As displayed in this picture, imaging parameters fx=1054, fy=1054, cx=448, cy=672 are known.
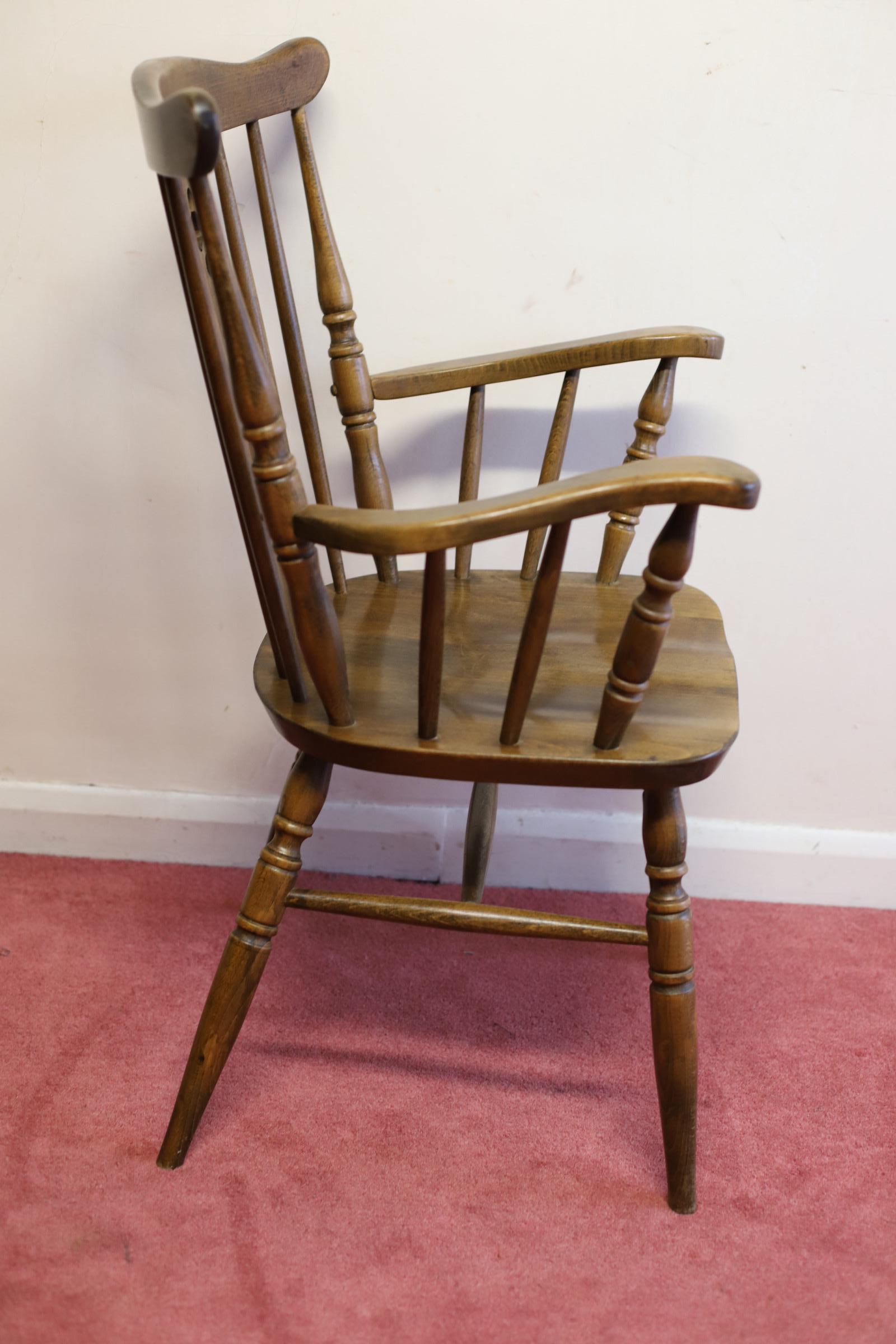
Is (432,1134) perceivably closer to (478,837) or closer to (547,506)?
(478,837)

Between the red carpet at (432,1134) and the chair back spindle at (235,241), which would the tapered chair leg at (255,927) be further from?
the chair back spindle at (235,241)

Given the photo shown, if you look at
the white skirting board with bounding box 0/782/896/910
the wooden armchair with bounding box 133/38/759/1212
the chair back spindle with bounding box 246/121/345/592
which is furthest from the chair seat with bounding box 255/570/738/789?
the white skirting board with bounding box 0/782/896/910

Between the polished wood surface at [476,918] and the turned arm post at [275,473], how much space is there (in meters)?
0.17

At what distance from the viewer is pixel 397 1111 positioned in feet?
3.28

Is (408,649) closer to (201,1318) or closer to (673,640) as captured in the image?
(673,640)

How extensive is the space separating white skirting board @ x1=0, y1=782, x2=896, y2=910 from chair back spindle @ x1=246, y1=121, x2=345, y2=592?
412mm

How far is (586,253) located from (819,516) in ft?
1.28

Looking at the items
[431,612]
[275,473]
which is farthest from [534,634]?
[275,473]

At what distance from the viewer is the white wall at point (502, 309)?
1022 mm

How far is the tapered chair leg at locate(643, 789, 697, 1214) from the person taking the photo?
84cm

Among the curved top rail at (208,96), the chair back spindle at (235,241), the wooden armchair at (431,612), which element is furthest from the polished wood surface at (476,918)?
the curved top rail at (208,96)

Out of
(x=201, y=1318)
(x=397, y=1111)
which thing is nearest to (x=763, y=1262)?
(x=397, y=1111)

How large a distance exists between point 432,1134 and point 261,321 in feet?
2.45

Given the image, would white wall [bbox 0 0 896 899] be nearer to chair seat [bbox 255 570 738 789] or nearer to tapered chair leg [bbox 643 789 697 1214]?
chair seat [bbox 255 570 738 789]
